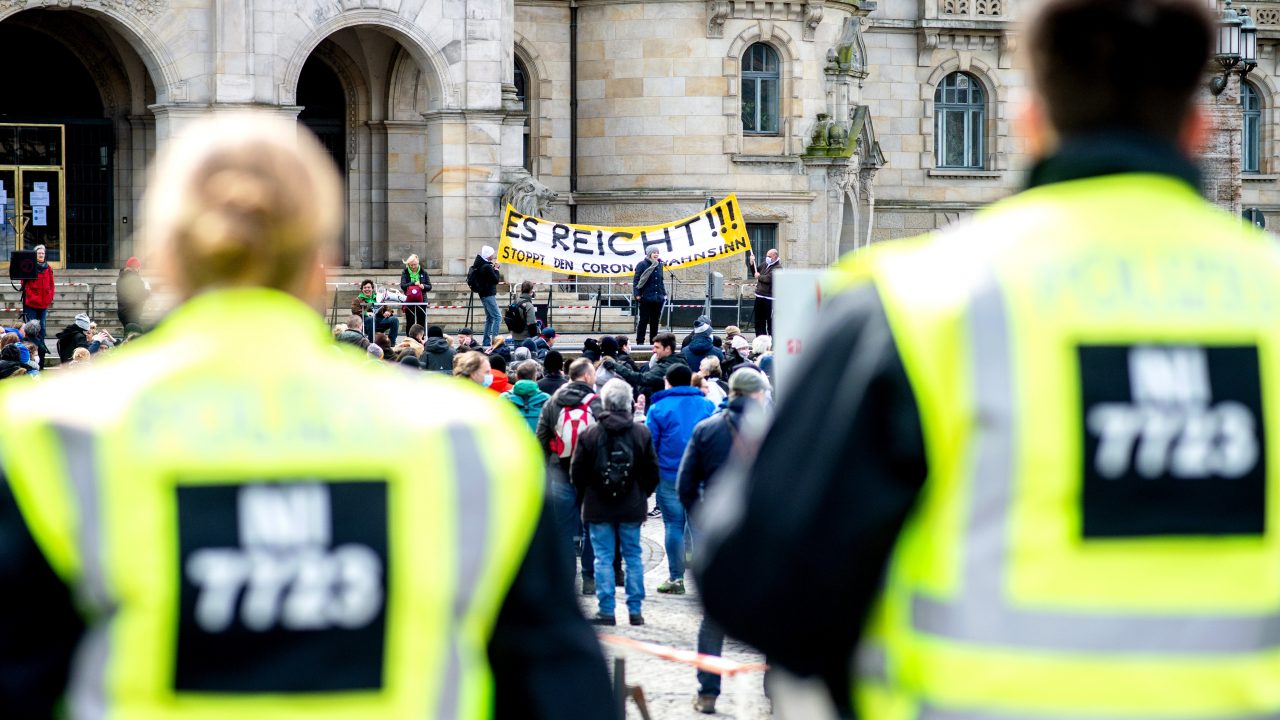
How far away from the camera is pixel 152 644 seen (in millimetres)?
2609

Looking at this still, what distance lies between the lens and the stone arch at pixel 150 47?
30.6m

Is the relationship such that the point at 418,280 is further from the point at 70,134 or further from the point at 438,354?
the point at 438,354

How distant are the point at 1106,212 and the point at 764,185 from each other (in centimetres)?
3440

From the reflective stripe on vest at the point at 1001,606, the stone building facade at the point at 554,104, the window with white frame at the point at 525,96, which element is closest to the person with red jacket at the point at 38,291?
the stone building facade at the point at 554,104

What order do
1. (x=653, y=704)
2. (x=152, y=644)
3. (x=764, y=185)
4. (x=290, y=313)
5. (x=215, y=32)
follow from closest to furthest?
(x=152, y=644)
(x=290, y=313)
(x=653, y=704)
(x=215, y=32)
(x=764, y=185)

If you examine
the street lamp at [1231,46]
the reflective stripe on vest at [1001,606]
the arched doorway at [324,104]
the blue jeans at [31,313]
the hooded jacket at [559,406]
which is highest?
the arched doorway at [324,104]

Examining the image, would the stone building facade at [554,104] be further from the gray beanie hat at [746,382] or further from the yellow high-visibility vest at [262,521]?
the yellow high-visibility vest at [262,521]

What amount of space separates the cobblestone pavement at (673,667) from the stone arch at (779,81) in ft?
76.4

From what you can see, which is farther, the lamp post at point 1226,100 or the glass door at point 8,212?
the glass door at point 8,212

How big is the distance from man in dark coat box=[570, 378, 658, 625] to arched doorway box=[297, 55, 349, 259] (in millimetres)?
24085

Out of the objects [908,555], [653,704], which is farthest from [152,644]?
[653,704]

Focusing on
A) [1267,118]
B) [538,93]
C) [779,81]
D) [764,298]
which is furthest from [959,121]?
[764,298]

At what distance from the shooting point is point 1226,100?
2691cm

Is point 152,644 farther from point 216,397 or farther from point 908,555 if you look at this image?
point 908,555
